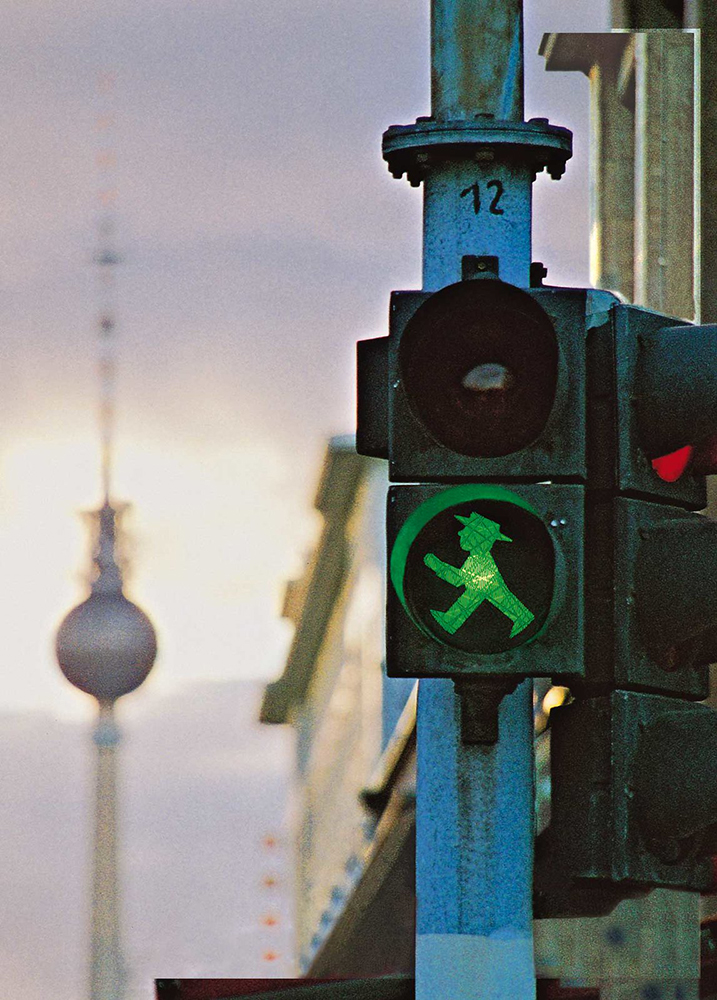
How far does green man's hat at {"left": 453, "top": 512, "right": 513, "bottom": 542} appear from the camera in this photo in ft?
18.0

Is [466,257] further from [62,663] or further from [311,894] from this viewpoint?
[62,663]

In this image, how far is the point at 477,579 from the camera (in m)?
5.46

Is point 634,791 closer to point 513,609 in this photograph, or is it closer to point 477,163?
point 513,609

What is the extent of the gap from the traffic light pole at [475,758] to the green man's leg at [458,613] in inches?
19.4

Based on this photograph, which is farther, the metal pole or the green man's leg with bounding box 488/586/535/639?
the metal pole

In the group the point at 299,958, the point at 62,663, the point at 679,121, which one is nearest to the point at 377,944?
the point at 679,121

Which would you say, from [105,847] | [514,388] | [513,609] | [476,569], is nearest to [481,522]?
[476,569]

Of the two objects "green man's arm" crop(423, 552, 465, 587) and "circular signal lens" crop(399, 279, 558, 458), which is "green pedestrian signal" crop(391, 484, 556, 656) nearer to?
"green man's arm" crop(423, 552, 465, 587)

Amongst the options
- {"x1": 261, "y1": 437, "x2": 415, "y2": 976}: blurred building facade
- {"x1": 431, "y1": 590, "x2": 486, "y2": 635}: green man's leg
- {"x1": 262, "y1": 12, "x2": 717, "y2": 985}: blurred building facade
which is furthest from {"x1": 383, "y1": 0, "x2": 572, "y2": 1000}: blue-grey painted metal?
{"x1": 261, "y1": 437, "x2": 415, "y2": 976}: blurred building facade

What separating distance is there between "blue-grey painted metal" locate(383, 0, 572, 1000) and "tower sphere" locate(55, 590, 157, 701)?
71.8 meters

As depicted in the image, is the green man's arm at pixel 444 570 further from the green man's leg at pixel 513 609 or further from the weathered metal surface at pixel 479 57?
the weathered metal surface at pixel 479 57

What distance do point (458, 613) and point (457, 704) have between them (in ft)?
1.85

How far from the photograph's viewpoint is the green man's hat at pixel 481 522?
548cm

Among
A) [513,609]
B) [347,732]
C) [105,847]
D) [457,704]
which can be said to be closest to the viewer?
[513,609]
